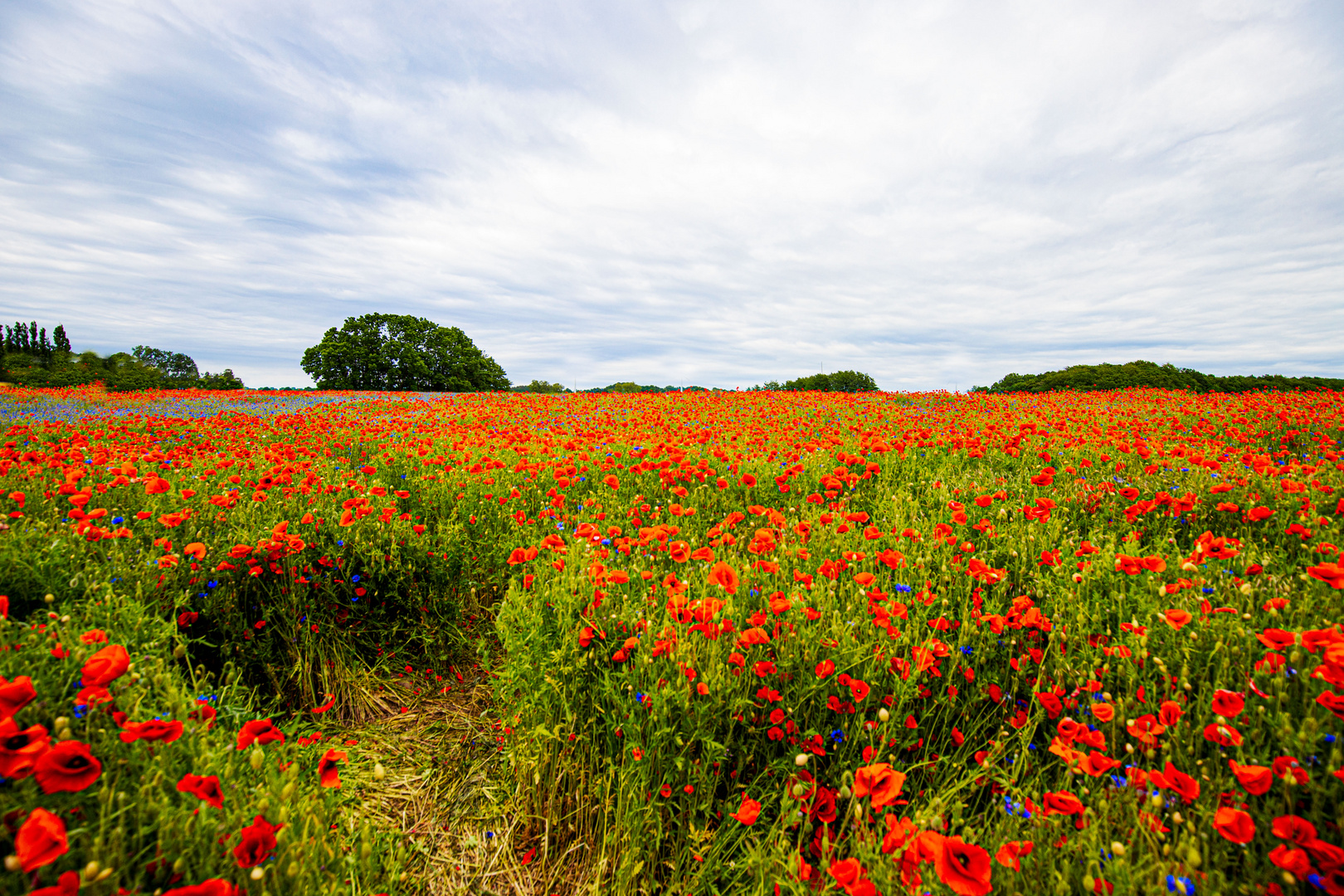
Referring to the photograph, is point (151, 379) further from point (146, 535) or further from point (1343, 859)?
point (1343, 859)

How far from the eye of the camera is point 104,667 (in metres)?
1.58

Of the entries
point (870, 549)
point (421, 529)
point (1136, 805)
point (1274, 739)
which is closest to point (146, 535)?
point (421, 529)

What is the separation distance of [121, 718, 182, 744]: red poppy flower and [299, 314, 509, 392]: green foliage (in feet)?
134

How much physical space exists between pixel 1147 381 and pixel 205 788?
1103 inches

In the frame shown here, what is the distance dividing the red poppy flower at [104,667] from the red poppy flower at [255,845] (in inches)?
24.9

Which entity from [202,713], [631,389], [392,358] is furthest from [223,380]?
[202,713]

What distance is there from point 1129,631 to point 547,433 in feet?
23.3

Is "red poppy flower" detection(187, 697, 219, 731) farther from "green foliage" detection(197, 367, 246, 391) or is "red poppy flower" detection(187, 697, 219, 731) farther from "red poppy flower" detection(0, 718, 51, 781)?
"green foliage" detection(197, 367, 246, 391)

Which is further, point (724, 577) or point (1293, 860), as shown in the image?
point (724, 577)

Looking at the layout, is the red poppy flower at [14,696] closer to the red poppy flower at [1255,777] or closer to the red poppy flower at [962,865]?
the red poppy flower at [962,865]

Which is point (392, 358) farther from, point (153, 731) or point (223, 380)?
point (153, 731)

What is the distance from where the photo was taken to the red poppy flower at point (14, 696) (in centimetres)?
137

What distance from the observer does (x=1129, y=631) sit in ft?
8.15

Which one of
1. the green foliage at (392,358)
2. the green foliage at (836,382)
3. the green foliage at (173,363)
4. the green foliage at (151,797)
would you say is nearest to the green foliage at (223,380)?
the green foliage at (392,358)
